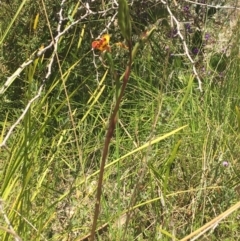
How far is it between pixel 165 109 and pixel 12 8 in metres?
0.66

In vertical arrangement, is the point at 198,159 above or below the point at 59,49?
below

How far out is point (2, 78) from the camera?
181 cm

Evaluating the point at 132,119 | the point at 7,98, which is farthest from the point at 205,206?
the point at 7,98

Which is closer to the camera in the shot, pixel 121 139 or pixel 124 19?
pixel 124 19

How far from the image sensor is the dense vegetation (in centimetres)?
108

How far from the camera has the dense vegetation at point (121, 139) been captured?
108 centimetres

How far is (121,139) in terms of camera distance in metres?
1.62

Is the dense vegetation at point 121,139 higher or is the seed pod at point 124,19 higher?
the seed pod at point 124,19

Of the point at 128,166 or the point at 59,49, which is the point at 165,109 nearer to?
the point at 128,166

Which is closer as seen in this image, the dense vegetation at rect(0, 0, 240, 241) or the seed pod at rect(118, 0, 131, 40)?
the seed pod at rect(118, 0, 131, 40)

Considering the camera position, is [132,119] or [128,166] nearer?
[128,166]

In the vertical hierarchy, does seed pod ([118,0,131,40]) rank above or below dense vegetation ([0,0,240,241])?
above

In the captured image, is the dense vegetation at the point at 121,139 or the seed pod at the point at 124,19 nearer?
the seed pod at the point at 124,19

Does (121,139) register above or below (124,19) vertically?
below
